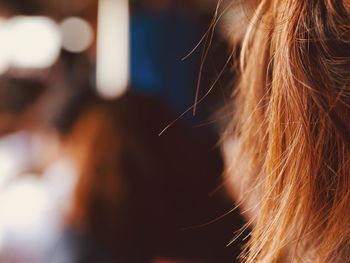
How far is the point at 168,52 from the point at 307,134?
200 cm

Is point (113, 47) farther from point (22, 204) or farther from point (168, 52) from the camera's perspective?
point (22, 204)

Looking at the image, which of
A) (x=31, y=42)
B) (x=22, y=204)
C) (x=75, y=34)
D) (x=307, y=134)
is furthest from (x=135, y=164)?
(x=75, y=34)

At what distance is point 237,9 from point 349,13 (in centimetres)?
20

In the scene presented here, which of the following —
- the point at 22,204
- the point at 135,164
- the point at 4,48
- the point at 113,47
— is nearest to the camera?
the point at 135,164

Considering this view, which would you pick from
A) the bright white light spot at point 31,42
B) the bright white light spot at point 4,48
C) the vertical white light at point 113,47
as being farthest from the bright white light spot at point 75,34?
the vertical white light at point 113,47

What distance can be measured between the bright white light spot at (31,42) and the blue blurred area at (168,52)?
6.68 feet

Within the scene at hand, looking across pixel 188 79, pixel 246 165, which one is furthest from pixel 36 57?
pixel 246 165

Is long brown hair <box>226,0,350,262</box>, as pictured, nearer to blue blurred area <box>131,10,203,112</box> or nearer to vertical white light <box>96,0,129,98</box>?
blue blurred area <box>131,10,203,112</box>

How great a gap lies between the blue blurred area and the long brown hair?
→ 183cm

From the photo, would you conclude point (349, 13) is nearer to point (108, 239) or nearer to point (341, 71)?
point (341, 71)

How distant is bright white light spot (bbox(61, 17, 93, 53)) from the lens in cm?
524

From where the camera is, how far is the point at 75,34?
17.7ft

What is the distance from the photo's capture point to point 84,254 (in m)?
1.93

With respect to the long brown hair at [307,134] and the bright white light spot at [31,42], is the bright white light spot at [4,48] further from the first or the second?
the long brown hair at [307,134]
